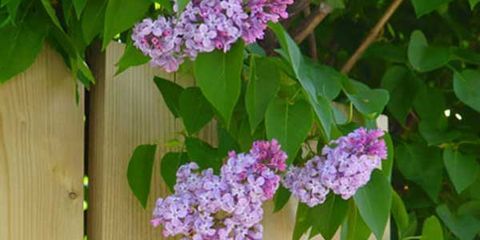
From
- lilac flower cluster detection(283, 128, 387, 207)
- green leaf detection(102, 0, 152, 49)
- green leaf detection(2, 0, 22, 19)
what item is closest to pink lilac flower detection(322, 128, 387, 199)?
lilac flower cluster detection(283, 128, 387, 207)

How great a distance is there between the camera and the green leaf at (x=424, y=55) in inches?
71.9

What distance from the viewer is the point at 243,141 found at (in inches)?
54.8

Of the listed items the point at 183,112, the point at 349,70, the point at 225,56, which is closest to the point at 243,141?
the point at 183,112

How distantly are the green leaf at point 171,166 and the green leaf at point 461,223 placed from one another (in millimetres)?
666

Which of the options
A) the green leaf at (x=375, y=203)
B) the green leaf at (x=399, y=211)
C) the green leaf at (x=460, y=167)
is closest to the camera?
the green leaf at (x=375, y=203)

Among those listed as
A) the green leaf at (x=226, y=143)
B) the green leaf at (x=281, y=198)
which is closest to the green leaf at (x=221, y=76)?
the green leaf at (x=226, y=143)

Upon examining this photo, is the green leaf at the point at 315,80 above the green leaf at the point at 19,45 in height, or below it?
below

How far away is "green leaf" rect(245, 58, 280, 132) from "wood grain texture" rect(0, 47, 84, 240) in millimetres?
253

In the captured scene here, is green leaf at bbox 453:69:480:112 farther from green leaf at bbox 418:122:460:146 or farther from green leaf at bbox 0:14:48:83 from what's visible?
green leaf at bbox 0:14:48:83

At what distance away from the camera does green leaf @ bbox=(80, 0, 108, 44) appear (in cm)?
129

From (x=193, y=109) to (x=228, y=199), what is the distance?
22 centimetres

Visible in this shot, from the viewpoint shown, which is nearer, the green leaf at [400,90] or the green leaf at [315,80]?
the green leaf at [315,80]

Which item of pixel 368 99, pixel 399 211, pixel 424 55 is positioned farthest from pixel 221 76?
pixel 424 55

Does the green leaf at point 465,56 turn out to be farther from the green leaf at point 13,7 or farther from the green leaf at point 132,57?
the green leaf at point 13,7
